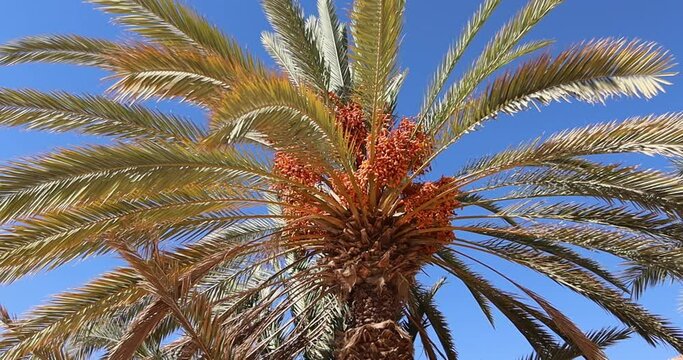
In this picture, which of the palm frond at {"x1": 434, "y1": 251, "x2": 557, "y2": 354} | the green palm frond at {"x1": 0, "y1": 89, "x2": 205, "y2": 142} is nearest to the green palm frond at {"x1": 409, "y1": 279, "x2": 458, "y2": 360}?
the palm frond at {"x1": 434, "y1": 251, "x2": 557, "y2": 354}

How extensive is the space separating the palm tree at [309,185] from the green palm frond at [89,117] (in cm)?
2

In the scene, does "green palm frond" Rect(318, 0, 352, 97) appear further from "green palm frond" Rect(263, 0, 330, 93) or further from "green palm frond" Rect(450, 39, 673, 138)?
"green palm frond" Rect(450, 39, 673, 138)

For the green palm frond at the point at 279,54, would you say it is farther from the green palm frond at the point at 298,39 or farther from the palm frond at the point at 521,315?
the palm frond at the point at 521,315

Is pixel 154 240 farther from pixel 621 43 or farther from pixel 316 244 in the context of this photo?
pixel 621 43

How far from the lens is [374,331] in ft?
22.8

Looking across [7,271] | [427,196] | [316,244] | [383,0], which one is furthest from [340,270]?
[7,271]

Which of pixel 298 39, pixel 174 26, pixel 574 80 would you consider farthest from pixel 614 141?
pixel 174 26

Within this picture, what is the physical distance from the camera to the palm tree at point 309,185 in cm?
612

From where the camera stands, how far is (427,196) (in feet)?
23.9

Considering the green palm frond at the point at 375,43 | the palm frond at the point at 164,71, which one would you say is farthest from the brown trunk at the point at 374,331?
the palm frond at the point at 164,71

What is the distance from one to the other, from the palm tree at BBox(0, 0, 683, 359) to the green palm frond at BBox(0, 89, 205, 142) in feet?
0.06

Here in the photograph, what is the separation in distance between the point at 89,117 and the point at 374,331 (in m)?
3.58

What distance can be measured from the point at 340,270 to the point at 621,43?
3.52 metres

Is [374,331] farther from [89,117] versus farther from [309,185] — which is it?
[89,117]
